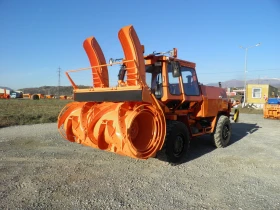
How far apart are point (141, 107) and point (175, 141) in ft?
4.21

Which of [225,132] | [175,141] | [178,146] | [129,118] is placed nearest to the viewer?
[129,118]

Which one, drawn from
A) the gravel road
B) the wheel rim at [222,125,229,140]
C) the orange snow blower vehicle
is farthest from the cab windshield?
the wheel rim at [222,125,229,140]

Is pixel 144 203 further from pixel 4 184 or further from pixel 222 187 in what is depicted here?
pixel 4 184

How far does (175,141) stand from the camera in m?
5.39

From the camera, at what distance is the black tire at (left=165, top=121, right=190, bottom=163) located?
5.20m

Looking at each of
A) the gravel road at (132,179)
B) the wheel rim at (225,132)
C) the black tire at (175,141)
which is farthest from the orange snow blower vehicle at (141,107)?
the gravel road at (132,179)

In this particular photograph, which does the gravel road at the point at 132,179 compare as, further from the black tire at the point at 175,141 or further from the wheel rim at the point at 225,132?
the wheel rim at the point at 225,132

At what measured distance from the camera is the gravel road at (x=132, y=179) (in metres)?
3.59

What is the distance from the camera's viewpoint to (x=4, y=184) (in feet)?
13.5

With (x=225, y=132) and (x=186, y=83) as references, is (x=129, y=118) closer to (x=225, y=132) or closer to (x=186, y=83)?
(x=186, y=83)

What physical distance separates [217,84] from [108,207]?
6241 millimetres

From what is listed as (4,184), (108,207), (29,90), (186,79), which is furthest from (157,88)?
(29,90)

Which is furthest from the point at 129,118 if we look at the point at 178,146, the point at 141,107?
the point at 178,146

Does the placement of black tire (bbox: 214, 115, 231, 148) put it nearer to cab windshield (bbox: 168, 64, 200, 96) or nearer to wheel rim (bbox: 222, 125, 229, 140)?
wheel rim (bbox: 222, 125, 229, 140)
